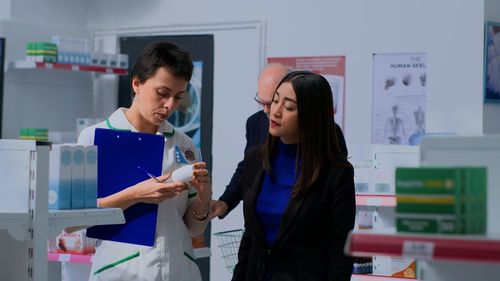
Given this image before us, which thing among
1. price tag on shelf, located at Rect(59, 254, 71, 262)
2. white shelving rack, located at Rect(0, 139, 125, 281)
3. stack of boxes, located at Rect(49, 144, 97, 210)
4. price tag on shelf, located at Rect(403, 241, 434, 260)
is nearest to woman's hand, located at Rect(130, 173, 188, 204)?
white shelving rack, located at Rect(0, 139, 125, 281)

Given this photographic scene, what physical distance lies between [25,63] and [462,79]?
11.7 ft

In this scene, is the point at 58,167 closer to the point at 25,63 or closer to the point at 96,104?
the point at 25,63

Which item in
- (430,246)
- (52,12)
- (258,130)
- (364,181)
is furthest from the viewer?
(52,12)

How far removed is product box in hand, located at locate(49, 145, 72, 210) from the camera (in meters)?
3.60

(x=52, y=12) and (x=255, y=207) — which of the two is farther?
(x=52, y=12)

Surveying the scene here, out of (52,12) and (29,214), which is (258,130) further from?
(52,12)

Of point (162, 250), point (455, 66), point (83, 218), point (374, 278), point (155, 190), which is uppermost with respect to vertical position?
point (455, 66)

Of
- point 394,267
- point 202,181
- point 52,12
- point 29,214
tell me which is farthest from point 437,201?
point 52,12

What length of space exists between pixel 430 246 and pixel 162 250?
1.69m

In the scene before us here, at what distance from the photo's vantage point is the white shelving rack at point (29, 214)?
345 cm

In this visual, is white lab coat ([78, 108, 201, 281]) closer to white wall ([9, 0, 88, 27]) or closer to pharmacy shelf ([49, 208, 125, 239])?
pharmacy shelf ([49, 208, 125, 239])

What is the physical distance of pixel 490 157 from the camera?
7.92 feet

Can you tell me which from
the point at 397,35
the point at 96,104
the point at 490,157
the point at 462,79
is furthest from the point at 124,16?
the point at 490,157

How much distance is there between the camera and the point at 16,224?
135 inches
